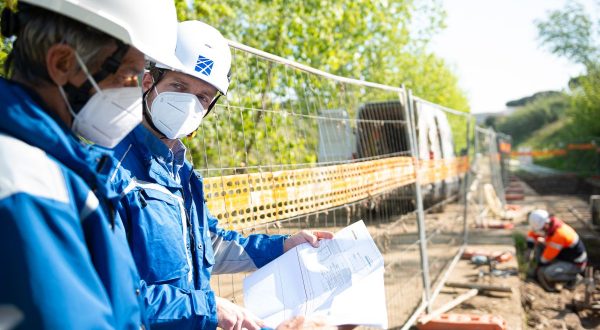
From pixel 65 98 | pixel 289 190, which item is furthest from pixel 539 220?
pixel 65 98

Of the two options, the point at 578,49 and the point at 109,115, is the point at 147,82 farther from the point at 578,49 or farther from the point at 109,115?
the point at 578,49

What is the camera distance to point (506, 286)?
7113mm

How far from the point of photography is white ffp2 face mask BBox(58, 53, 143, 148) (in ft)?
3.64

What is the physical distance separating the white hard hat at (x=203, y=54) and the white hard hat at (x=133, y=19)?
1.69 feet

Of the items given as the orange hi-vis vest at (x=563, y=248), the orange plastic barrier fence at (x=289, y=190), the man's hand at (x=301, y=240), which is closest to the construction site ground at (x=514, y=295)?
the orange hi-vis vest at (x=563, y=248)

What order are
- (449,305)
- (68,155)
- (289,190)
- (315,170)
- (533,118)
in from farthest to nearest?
(533,118), (449,305), (315,170), (289,190), (68,155)

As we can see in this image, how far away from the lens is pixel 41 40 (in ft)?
3.45

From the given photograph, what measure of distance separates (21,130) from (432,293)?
6166mm

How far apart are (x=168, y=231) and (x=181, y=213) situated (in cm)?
16

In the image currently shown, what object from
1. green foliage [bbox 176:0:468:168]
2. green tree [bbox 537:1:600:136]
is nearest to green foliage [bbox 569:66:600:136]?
green tree [bbox 537:1:600:136]

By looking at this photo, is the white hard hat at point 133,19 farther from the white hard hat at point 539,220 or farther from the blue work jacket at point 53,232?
the white hard hat at point 539,220

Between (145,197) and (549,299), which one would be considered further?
(549,299)

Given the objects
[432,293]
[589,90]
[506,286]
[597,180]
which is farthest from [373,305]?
[589,90]

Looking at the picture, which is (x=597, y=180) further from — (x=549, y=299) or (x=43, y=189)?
(x=43, y=189)
